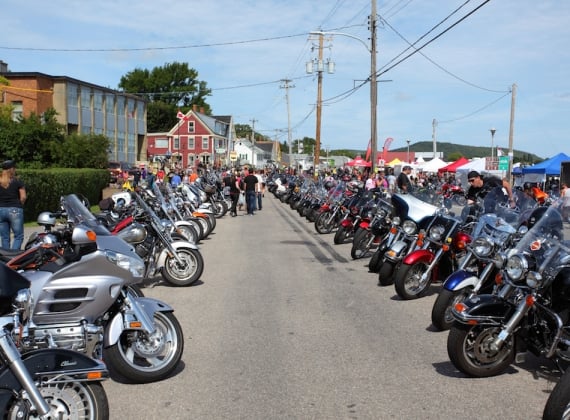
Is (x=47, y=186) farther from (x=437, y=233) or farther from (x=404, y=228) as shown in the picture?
(x=437, y=233)

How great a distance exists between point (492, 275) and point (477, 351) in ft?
4.05

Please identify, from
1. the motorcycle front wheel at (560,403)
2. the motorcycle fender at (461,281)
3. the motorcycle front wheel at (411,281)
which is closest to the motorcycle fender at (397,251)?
the motorcycle front wheel at (411,281)

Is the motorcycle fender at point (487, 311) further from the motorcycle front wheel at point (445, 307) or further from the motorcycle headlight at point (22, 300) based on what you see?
the motorcycle headlight at point (22, 300)

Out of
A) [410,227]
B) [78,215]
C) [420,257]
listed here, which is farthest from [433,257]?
[78,215]

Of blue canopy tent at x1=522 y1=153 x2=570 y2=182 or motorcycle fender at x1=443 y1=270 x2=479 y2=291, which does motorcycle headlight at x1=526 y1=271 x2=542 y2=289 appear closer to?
motorcycle fender at x1=443 y1=270 x2=479 y2=291

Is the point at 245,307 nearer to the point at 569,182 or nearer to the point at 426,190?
the point at 426,190

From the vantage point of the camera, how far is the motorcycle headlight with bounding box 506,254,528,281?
485 centimetres

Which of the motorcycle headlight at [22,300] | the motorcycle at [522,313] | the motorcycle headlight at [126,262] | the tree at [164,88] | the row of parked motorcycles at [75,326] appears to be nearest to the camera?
the row of parked motorcycles at [75,326]

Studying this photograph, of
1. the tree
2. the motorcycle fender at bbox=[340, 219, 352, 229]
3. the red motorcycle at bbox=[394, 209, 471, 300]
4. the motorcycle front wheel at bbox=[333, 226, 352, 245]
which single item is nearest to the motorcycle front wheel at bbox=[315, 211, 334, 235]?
the motorcycle front wheel at bbox=[333, 226, 352, 245]

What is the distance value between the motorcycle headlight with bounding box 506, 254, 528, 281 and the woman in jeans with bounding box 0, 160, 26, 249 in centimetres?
809

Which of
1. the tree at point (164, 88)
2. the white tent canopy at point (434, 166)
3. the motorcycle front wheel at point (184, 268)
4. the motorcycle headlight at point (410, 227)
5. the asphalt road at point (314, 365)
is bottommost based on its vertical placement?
the asphalt road at point (314, 365)

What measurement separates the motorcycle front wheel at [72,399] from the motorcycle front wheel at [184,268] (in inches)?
213

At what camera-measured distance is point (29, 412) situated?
3184mm

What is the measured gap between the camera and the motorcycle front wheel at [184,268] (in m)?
8.81
